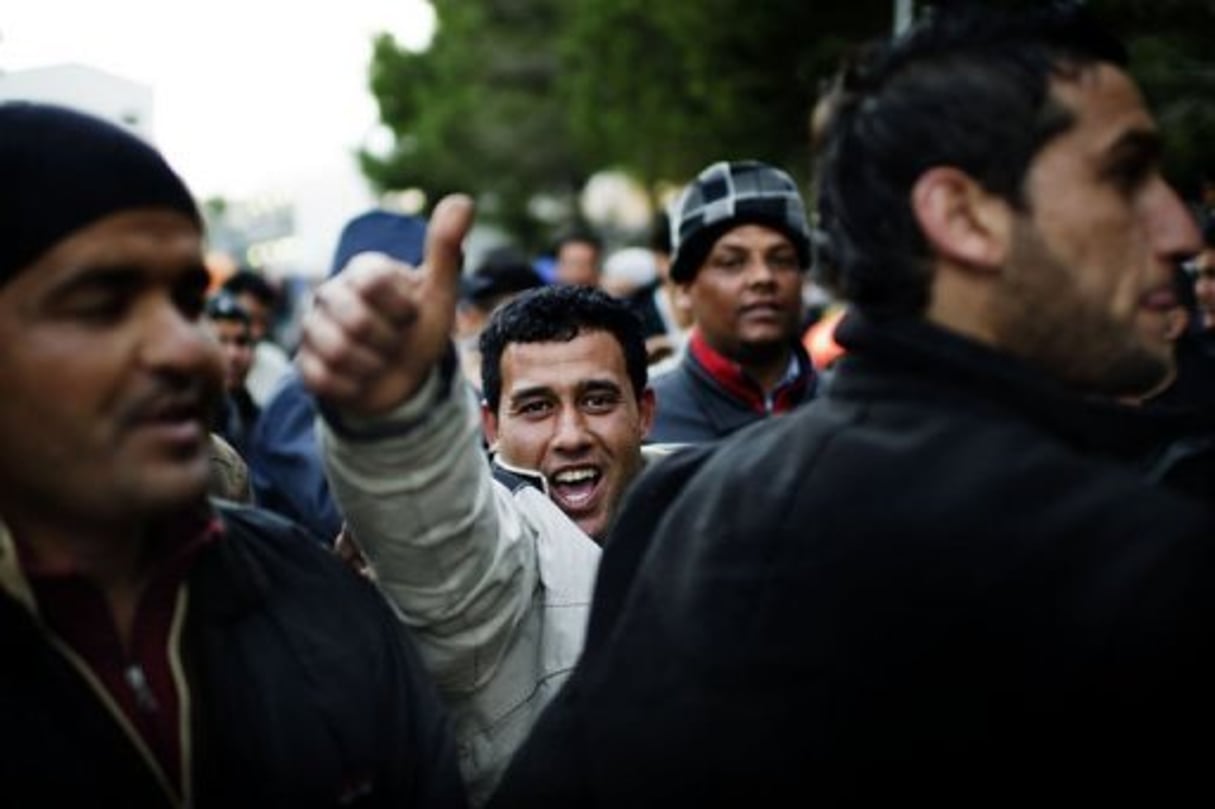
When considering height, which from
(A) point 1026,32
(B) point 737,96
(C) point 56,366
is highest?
(A) point 1026,32

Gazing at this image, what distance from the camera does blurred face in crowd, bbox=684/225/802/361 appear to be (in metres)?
5.69

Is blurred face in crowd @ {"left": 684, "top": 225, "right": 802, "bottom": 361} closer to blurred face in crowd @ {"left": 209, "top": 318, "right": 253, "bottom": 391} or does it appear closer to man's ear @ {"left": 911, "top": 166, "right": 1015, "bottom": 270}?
blurred face in crowd @ {"left": 209, "top": 318, "right": 253, "bottom": 391}

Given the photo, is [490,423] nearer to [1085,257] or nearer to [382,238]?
[382,238]

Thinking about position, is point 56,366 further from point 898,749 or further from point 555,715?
point 898,749

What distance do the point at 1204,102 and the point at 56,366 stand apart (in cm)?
508

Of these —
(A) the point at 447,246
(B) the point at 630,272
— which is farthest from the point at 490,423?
(B) the point at 630,272

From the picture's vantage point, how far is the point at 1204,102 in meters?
6.08

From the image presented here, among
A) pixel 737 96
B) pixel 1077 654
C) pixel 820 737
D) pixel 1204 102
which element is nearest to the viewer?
pixel 1077 654

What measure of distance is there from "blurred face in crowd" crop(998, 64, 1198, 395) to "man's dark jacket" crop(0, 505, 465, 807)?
874 mm

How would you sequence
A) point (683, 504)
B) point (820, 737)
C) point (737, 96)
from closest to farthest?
point (820, 737), point (683, 504), point (737, 96)

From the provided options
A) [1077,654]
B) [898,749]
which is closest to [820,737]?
[898,749]

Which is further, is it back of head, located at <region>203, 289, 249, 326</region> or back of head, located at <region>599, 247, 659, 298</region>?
back of head, located at <region>599, 247, 659, 298</region>

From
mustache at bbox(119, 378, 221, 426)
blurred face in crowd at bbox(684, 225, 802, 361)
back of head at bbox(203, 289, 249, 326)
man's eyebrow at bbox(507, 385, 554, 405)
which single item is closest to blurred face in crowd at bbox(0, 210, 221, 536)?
mustache at bbox(119, 378, 221, 426)

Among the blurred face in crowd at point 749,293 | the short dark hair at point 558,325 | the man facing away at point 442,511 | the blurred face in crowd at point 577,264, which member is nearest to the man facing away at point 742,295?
the blurred face in crowd at point 749,293
